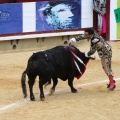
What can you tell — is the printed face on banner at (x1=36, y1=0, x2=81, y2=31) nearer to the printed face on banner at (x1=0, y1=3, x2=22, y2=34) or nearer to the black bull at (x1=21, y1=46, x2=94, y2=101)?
the printed face on banner at (x1=0, y1=3, x2=22, y2=34)

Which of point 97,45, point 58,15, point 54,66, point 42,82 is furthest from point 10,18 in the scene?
point 42,82

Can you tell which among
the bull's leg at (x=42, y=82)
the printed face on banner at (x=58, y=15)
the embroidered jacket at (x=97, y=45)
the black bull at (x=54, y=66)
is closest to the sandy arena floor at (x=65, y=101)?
the bull's leg at (x=42, y=82)

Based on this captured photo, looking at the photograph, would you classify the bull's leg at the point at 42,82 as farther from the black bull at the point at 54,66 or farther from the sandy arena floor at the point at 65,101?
the sandy arena floor at the point at 65,101

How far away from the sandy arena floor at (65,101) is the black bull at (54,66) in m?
0.27

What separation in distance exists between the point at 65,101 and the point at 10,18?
5.96 meters

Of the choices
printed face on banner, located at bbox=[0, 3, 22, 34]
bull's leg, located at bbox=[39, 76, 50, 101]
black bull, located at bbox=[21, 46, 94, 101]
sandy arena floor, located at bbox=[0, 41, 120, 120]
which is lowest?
sandy arena floor, located at bbox=[0, 41, 120, 120]

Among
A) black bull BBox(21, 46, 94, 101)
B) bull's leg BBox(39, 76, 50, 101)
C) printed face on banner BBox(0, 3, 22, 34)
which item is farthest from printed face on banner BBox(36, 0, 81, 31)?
bull's leg BBox(39, 76, 50, 101)

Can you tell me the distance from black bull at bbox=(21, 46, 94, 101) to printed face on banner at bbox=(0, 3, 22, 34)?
499 cm

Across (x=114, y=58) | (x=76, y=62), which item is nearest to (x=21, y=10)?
(x=114, y=58)

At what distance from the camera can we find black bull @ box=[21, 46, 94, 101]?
9.09m

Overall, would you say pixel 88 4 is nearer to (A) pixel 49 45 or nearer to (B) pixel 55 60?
(A) pixel 49 45

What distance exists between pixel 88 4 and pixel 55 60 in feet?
23.2

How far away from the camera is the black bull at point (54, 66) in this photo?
9094 millimetres

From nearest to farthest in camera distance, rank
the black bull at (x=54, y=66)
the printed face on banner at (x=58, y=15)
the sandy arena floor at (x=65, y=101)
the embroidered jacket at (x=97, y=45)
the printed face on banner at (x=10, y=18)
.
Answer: the sandy arena floor at (x=65, y=101)
the black bull at (x=54, y=66)
the embroidered jacket at (x=97, y=45)
the printed face on banner at (x=10, y=18)
the printed face on banner at (x=58, y=15)
